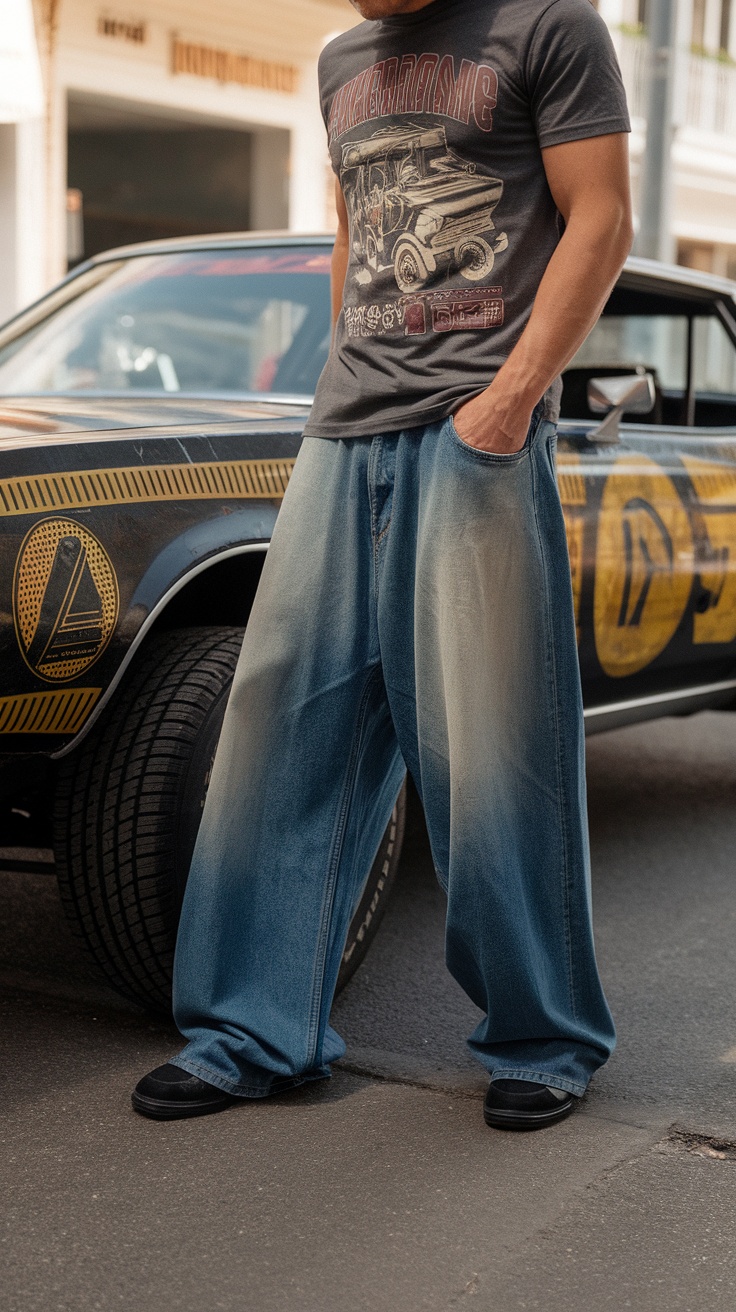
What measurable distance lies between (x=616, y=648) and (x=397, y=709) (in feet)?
4.47

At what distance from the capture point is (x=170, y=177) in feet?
47.7

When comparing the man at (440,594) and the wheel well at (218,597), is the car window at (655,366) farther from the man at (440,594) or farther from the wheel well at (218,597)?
Answer: the man at (440,594)

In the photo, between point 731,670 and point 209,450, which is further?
point 731,670

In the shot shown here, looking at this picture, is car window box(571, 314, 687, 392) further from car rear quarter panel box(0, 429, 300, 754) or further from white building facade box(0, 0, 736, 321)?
white building facade box(0, 0, 736, 321)

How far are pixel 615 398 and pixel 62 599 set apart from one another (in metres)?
1.67

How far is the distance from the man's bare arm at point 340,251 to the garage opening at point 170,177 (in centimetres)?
1161

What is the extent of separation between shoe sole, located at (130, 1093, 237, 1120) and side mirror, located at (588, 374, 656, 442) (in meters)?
1.87

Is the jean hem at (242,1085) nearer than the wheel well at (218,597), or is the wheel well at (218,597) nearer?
the jean hem at (242,1085)

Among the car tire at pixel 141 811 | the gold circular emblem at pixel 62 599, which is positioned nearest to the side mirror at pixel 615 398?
the car tire at pixel 141 811

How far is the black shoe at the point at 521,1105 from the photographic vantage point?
2.41 m

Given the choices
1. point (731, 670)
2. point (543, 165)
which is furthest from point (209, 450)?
point (731, 670)

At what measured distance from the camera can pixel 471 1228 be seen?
2.09 metres

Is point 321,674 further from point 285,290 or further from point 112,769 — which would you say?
point 285,290

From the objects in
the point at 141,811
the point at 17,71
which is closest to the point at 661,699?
the point at 141,811
